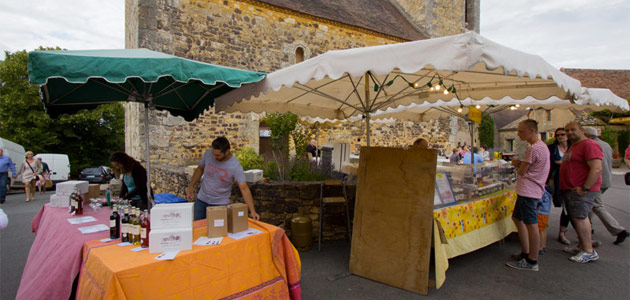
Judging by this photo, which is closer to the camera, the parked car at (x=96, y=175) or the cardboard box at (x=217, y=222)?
the cardboard box at (x=217, y=222)

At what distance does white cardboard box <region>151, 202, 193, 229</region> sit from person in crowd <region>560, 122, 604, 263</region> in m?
4.55

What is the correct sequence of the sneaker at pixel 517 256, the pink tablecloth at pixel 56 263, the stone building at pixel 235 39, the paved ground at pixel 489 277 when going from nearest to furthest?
the pink tablecloth at pixel 56 263 < the paved ground at pixel 489 277 < the sneaker at pixel 517 256 < the stone building at pixel 235 39

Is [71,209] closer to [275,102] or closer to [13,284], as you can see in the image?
[13,284]

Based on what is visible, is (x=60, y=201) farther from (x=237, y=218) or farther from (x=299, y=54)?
(x=299, y=54)

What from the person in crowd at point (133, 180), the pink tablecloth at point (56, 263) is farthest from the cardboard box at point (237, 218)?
the person in crowd at point (133, 180)

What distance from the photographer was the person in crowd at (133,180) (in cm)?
396

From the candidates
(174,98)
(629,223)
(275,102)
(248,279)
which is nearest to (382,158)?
(248,279)

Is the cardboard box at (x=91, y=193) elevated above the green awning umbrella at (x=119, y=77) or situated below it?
below

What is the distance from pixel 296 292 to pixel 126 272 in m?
1.45

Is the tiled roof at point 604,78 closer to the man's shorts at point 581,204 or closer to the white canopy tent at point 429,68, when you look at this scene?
the man's shorts at point 581,204

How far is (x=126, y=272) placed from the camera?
2014 millimetres

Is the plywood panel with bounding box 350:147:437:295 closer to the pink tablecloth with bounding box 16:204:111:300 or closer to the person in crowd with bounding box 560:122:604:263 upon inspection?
the person in crowd with bounding box 560:122:604:263

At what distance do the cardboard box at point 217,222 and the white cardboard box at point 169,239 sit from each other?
26 centimetres

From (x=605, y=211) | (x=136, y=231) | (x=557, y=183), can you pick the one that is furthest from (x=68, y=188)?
(x=605, y=211)
